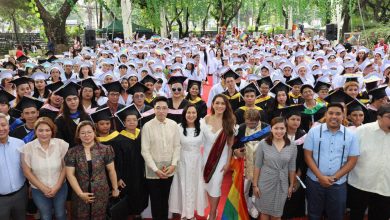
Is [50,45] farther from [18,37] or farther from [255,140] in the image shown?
[18,37]

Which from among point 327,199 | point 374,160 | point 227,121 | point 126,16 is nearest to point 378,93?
point 374,160

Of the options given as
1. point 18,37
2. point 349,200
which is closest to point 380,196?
point 349,200

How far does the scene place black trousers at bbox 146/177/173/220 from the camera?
4.25 metres

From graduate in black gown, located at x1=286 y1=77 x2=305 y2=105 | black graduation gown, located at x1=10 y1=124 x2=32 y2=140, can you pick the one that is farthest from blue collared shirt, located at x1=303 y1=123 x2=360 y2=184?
Answer: black graduation gown, located at x1=10 y1=124 x2=32 y2=140

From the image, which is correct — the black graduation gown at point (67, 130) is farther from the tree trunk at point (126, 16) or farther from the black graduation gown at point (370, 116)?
the tree trunk at point (126, 16)

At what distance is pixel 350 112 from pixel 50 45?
14.0 metres

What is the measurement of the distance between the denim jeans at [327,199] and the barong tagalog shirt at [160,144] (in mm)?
1517

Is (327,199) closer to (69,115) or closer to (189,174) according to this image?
(189,174)

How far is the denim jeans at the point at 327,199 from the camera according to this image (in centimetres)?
371

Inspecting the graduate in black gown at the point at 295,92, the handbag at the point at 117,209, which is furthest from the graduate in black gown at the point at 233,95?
the handbag at the point at 117,209

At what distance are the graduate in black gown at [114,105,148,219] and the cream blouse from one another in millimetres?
705

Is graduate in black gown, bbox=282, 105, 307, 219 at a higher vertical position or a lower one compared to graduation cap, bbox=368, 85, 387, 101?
lower

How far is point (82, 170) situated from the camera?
3.62m

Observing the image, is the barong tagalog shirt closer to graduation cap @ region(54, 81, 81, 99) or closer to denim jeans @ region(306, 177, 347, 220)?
graduation cap @ region(54, 81, 81, 99)
